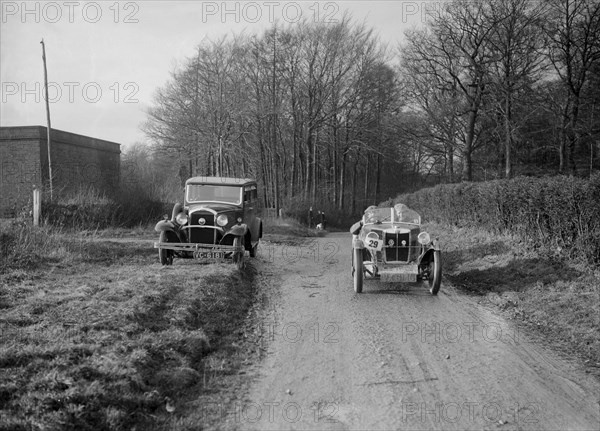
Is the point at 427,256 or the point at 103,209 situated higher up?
the point at 103,209

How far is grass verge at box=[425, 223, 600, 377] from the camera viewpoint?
6.53 metres

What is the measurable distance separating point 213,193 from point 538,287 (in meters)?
8.16

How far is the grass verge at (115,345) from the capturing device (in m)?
4.03

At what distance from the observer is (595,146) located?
25.8 meters

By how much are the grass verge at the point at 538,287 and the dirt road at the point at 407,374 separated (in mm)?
429

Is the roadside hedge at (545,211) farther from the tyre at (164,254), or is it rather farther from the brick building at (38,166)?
the brick building at (38,166)

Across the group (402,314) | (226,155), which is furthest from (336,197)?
(402,314)

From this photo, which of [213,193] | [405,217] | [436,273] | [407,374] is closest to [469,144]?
[213,193]

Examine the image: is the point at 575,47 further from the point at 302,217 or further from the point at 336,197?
the point at 336,197

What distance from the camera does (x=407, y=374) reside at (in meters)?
5.27

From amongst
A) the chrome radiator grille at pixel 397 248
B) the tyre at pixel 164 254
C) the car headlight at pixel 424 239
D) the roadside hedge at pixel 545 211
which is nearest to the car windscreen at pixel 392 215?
the chrome radiator grille at pixel 397 248

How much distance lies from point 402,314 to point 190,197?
744cm

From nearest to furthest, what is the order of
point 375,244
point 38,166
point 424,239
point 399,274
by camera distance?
1. point 399,274
2. point 424,239
3. point 375,244
4. point 38,166

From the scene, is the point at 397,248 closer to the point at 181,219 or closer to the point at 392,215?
the point at 392,215
